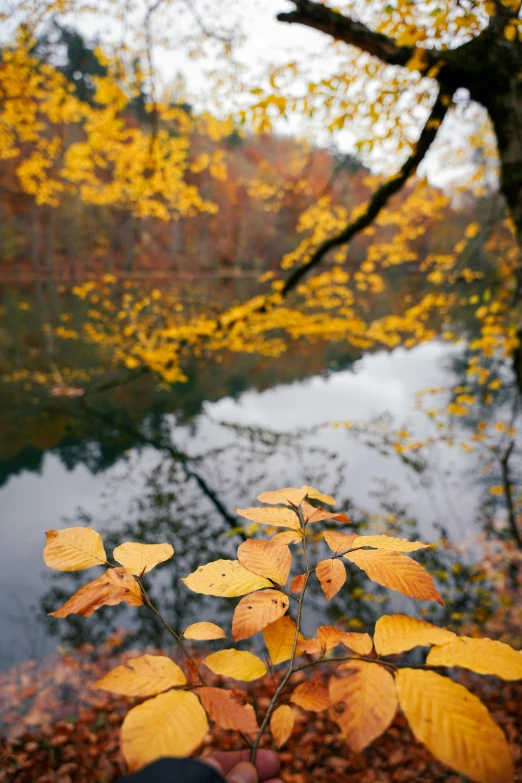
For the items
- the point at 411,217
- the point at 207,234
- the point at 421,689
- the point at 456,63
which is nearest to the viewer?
the point at 421,689

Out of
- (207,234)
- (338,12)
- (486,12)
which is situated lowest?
(486,12)

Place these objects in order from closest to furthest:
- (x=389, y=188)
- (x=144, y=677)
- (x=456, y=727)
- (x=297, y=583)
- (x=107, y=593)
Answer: (x=456, y=727)
(x=144, y=677)
(x=107, y=593)
(x=297, y=583)
(x=389, y=188)

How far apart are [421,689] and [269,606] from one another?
0.94ft

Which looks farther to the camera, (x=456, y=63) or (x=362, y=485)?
(x=362, y=485)

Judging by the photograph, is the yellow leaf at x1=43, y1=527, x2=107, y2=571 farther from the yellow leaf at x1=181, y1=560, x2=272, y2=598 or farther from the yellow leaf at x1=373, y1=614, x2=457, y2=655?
the yellow leaf at x1=373, y1=614, x2=457, y2=655

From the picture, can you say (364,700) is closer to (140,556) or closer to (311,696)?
(311,696)

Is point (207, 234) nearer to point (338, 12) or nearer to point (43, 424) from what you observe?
point (43, 424)

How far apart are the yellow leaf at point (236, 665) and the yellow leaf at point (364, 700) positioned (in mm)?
151

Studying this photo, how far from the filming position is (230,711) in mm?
584

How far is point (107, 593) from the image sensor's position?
0.72 meters

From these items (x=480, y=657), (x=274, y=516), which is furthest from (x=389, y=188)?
(x=480, y=657)

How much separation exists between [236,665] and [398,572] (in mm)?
355

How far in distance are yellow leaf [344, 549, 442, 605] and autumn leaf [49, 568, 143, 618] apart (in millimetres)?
429

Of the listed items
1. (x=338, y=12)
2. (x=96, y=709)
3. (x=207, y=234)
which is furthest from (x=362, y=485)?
(x=207, y=234)
